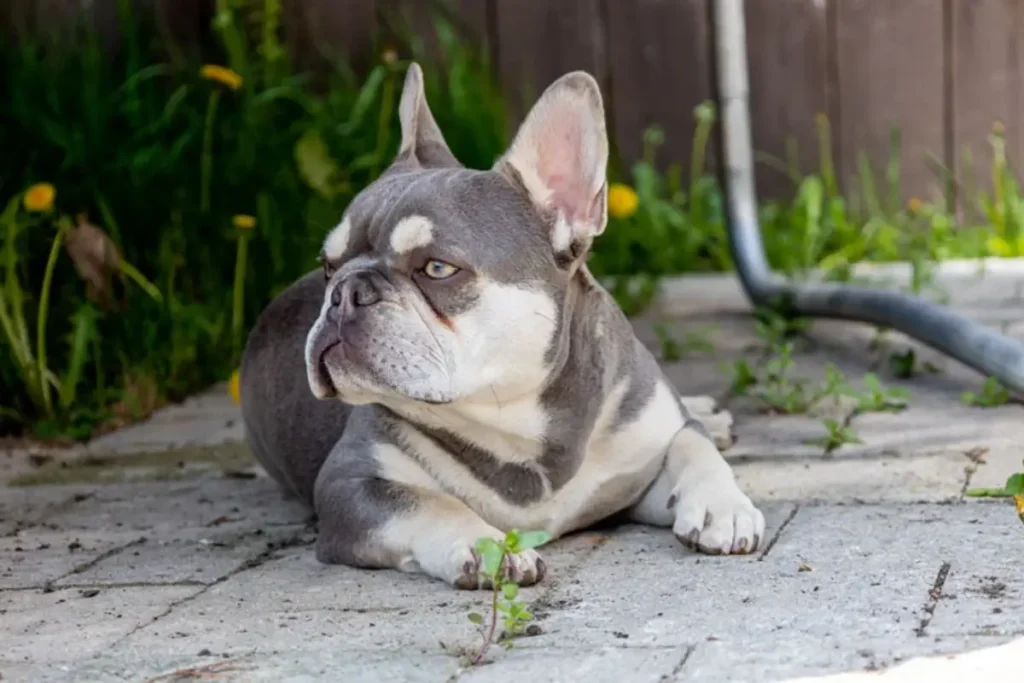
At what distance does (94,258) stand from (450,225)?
213 cm

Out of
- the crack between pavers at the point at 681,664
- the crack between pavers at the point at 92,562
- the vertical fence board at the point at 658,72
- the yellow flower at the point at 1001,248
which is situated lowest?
the yellow flower at the point at 1001,248

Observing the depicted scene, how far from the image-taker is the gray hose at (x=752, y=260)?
4.27 metres

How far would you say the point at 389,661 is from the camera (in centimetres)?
220

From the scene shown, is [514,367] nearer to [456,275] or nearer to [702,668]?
[456,275]

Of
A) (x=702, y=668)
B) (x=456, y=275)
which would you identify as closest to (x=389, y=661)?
(x=702, y=668)

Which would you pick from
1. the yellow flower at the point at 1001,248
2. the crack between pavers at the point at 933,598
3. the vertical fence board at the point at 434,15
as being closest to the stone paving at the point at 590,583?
the crack between pavers at the point at 933,598

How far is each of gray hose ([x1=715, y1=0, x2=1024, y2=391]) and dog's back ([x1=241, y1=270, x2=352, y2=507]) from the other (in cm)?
163

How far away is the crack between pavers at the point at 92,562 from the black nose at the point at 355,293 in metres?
0.72

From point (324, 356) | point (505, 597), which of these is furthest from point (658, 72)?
point (505, 597)

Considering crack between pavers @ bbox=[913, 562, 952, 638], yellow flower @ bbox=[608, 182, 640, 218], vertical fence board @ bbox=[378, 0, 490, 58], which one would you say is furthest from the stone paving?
vertical fence board @ bbox=[378, 0, 490, 58]

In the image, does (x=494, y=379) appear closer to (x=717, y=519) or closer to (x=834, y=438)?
(x=717, y=519)

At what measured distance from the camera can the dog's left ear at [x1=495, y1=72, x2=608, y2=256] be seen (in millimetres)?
2889

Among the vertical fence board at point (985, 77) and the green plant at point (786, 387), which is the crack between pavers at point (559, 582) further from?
the vertical fence board at point (985, 77)

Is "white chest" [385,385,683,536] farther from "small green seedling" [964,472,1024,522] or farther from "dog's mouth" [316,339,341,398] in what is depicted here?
"small green seedling" [964,472,1024,522]
